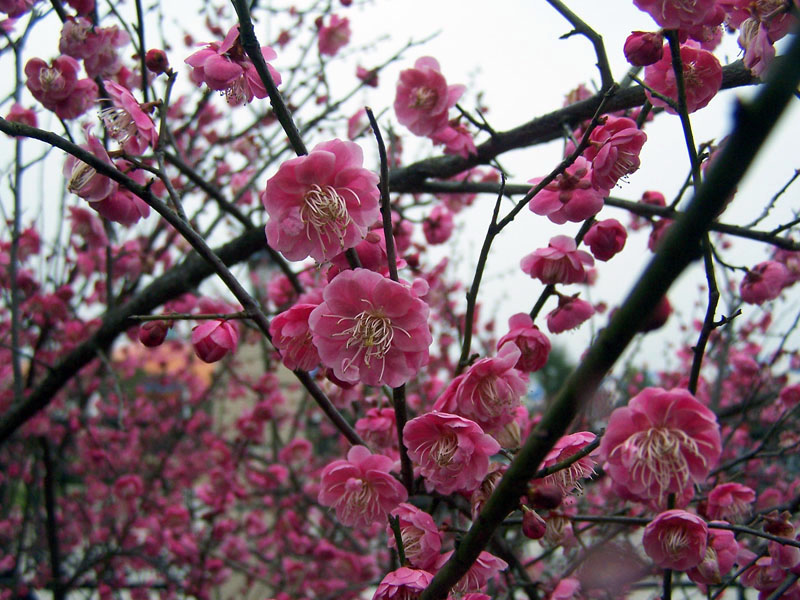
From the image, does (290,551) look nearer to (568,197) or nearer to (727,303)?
(727,303)

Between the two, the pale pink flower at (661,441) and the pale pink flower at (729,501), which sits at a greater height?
the pale pink flower at (729,501)

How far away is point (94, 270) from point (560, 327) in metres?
3.54

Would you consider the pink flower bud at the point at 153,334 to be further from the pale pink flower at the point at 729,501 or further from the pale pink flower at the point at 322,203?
the pale pink flower at the point at 729,501

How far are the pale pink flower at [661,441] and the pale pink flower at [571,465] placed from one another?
137 millimetres

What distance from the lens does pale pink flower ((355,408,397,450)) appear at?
152 cm

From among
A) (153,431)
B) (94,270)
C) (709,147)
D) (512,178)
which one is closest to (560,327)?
(709,147)

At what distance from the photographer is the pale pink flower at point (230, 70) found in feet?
3.92

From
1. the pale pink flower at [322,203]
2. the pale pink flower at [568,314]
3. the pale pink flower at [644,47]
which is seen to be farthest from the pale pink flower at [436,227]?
the pale pink flower at [322,203]

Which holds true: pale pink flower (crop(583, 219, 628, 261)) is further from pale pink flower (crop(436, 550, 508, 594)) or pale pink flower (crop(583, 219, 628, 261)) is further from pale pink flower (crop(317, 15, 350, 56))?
pale pink flower (crop(317, 15, 350, 56))

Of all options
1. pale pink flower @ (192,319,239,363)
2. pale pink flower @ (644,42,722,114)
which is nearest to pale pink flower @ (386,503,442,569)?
pale pink flower @ (192,319,239,363)

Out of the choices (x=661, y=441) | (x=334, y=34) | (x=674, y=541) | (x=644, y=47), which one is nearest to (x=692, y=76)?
(x=644, y=47)

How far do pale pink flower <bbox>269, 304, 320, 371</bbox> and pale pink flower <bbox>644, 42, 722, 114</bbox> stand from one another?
3.23 feet

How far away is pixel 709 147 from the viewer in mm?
1573

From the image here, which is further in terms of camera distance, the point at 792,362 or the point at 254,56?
the point at 792,362
